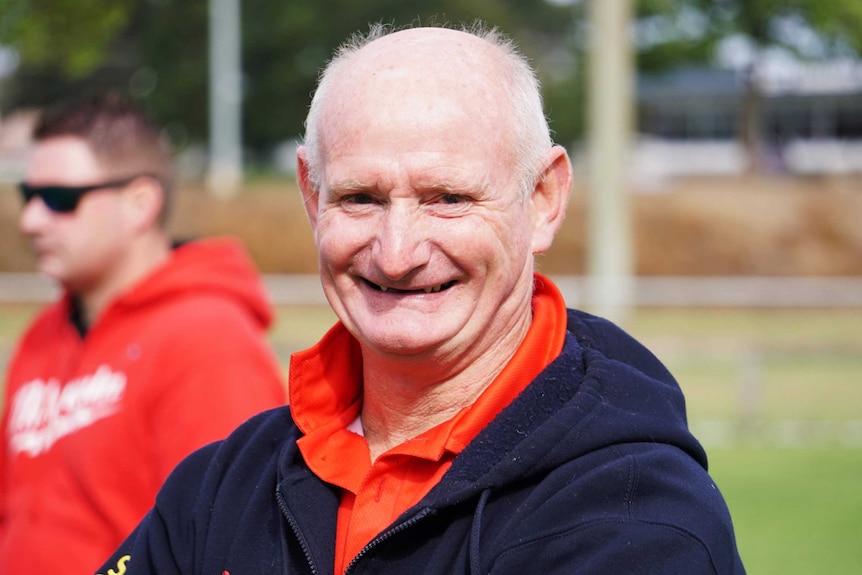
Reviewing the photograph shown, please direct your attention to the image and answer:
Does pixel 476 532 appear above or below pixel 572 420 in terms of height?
below

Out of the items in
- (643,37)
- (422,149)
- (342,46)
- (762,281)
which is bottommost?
(762,281)

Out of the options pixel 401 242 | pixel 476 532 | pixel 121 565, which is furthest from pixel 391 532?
pixel 121 565

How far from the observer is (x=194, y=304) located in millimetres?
3570

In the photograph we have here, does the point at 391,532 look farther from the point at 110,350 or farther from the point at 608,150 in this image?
the point at 608,150

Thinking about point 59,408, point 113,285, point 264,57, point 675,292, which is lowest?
point 675,292

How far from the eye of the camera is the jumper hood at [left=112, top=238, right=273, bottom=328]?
364cm

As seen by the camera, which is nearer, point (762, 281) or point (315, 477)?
point (315, 477)

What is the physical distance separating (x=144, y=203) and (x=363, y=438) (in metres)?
2.04

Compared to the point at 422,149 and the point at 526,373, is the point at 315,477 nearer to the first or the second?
the point at 526,373

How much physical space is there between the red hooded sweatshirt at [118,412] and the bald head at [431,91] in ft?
4.50

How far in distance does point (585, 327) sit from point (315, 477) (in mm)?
526

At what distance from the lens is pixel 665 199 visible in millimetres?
21266

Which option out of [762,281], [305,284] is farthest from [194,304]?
[762,281]

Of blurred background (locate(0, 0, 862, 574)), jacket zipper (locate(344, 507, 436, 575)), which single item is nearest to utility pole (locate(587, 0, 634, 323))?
blurred background (locate(0, 0, 862, 574))
